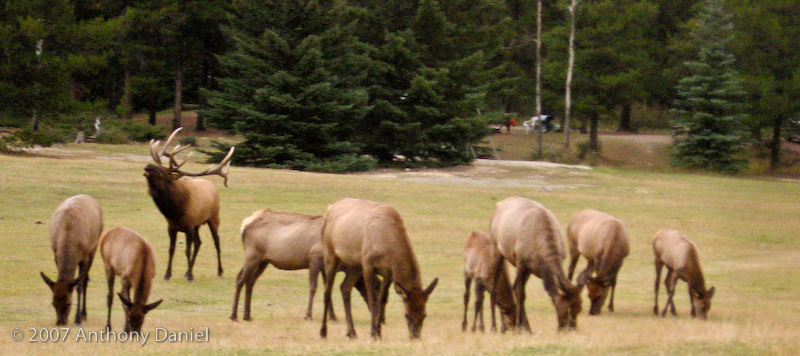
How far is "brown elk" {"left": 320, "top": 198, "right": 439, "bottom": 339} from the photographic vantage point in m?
10.2

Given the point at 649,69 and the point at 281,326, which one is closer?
the point at 281,326

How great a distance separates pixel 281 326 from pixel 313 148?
27.1m

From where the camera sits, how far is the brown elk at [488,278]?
11734 millimetres

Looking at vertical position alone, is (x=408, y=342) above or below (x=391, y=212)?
below

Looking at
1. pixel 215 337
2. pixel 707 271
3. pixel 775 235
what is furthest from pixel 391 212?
pixel 775 235

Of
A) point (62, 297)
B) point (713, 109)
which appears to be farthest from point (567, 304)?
point (713, 109)

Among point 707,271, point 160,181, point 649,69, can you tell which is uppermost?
point 649,69

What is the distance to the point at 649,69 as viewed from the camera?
59375mm

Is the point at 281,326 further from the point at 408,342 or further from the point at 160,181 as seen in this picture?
the point at 160,181

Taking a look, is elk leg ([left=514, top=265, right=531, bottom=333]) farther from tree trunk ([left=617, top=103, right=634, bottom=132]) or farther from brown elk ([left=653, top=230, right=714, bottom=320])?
tree trunk ([left=617, top=103, right=634, bottom=132])

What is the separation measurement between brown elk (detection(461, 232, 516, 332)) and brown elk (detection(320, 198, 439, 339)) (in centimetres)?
161

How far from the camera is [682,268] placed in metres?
14.7

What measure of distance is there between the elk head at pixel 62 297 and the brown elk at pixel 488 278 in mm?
4726

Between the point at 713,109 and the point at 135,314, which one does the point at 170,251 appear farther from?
the point at 713,109
